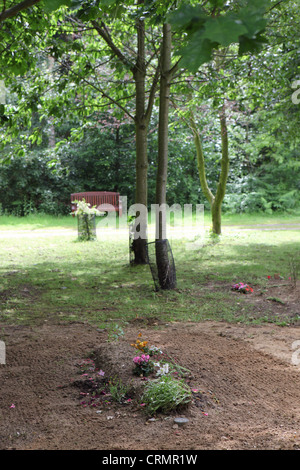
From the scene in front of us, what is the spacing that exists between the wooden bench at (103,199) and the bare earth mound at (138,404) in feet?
45.5

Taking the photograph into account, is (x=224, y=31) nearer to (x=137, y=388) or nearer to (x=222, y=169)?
(x=137, y=388)

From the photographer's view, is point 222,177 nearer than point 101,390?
No

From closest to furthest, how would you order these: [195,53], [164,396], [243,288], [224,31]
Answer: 1. [224,31]
2. [195,53]
3. [164,396]
4. [243,288]

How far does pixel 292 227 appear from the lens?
658 inches

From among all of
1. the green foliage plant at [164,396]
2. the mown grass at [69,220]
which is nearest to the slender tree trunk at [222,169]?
the mown grass at [69,220]

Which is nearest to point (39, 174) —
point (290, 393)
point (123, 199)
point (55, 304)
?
point (123, 199)

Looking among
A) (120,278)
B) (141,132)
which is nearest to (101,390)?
(120,278)

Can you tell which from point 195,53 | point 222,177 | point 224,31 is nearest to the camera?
point 224,31

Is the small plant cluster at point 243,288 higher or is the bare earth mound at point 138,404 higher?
the small plant cluster at point 243,288

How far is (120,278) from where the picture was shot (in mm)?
8664

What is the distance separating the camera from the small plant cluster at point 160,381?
337 centimetres

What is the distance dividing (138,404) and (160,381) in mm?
237

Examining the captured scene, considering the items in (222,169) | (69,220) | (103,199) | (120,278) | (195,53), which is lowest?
(120,278)

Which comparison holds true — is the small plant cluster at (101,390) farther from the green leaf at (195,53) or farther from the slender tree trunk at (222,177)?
the slender tree trunk at (222,177)
